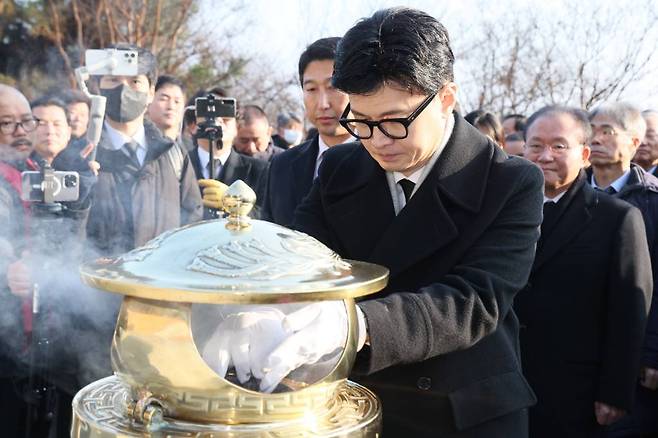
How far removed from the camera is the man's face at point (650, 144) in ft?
17.1

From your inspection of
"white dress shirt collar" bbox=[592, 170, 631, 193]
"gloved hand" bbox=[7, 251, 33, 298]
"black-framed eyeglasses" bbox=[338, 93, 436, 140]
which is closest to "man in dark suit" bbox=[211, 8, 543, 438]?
"black-framed eyeglasses" bbox=[338, 93, 436, 140]

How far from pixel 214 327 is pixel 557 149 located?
250 cm

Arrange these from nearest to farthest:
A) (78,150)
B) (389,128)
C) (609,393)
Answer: (389,128) < (609,393) < (78,150)

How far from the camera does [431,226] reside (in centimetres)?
160

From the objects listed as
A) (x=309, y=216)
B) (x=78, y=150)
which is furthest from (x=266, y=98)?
(x=309, y=216)

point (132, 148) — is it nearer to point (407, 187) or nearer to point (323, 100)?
point (323, 100)

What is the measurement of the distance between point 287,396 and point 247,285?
0.69 ft

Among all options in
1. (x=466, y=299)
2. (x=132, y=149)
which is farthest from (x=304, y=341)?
(x=132, y=149)

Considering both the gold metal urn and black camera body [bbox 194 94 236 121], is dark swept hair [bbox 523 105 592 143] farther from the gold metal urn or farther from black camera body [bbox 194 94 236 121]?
the gold metal urn

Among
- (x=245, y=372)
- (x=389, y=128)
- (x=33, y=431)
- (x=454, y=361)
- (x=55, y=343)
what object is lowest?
(x=33, y=431)

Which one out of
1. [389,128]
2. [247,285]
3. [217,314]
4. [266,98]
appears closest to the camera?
[247,285]

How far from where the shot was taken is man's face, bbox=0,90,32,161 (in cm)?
351

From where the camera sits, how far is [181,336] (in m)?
1.09

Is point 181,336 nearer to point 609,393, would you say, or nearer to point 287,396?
point 287,396
